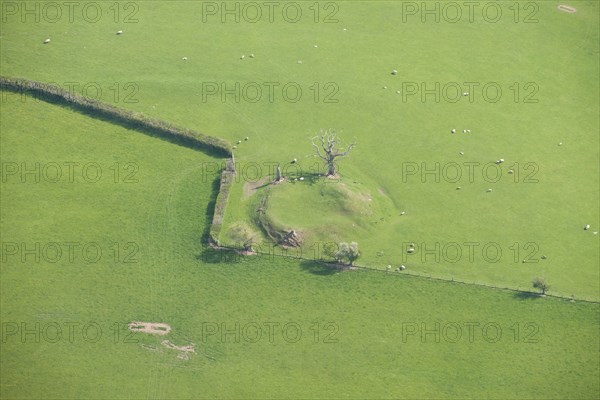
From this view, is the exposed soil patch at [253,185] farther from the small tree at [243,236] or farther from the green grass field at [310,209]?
the small tree at [243,236]

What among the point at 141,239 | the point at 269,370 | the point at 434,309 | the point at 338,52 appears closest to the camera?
the point at 269,370

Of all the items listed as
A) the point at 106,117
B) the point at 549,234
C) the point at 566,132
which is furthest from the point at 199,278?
the point at 566,132

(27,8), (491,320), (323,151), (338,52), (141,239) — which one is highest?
(27,8)

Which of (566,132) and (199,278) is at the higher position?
(566,132)

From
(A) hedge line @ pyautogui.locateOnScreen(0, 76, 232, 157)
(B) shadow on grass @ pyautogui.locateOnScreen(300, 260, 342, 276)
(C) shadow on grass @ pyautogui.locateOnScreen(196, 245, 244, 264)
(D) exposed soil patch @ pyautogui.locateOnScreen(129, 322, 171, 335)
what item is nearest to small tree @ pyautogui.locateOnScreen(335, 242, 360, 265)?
(B) shadow on grass @ pyautogui.locateOnScreen(300, 260, 342, 276)

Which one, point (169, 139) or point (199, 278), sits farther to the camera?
point (169, 139)

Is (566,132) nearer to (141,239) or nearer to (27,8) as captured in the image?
(141,239)
